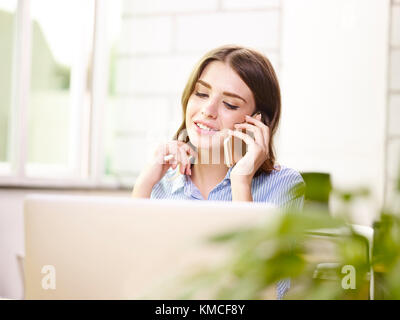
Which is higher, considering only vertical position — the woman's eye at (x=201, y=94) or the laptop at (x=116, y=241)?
the woman's eye at (x=201, y=94)

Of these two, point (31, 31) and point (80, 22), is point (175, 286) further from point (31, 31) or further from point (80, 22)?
point (80, 22)

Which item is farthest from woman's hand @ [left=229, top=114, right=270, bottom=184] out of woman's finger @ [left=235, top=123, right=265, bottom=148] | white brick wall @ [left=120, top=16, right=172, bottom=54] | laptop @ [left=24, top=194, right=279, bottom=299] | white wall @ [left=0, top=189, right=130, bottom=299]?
white brick wall @ [left=120, top=16, right=172, bottom=54]

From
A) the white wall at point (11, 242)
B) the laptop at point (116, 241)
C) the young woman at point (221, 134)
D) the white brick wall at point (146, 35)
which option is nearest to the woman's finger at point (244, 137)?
the young woman at point (221, 134)

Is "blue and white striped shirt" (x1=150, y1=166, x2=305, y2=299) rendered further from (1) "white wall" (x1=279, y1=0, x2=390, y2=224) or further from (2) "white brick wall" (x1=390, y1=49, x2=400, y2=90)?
(2) "white brick wall" (x1=390, y1=49, x2=400, y2=90)

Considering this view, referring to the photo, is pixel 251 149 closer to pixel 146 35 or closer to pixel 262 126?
pixel 262 126

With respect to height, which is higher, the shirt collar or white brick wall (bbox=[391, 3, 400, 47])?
white brick wall (bbox=[391, 3, 400, 47])

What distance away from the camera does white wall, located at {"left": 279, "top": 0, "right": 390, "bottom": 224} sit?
2.96m

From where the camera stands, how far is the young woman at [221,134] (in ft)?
5.37

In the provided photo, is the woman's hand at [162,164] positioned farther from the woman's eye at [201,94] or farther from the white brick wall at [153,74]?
the white brick wall at [153,74]

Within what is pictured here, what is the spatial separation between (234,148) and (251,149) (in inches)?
3.9

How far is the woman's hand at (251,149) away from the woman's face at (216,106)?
37mm

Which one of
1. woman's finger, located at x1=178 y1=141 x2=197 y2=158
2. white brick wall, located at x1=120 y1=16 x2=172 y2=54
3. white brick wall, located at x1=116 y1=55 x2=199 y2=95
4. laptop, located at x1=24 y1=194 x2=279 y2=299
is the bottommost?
laptop, located at x1=24 y1=194 x2=279 y2=299

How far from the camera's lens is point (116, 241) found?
711 millimetres

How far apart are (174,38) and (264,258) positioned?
9.82 ft
